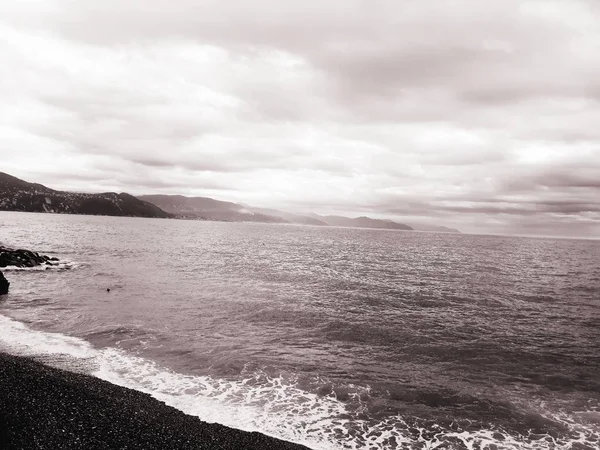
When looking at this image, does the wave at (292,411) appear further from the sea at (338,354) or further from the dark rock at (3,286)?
the dark rock at (3,286)

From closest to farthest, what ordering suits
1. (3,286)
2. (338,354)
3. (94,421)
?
(94,421), (338,354), (3,286)

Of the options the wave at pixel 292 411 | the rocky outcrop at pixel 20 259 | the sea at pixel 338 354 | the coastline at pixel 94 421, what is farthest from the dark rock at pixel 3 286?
the coastline at pixel 94 421

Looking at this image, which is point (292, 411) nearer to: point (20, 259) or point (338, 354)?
point (338, 354)

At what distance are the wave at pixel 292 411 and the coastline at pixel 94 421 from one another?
1.13 metres

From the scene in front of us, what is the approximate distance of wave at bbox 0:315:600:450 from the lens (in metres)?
15.2

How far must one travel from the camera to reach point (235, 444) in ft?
44.5

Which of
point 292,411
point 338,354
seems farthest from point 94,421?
point 338,354

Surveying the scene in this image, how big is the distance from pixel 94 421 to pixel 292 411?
8.42 m

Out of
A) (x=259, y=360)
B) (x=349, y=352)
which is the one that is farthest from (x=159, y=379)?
(x=349, y=352)

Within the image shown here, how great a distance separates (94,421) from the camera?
13578mm

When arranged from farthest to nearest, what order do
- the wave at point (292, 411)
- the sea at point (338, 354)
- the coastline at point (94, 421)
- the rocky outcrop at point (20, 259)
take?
the rocky outcrop at point (20, 259), the sea at point (338, 354), the wave at point (292, 411), the coastline at point (94, 421)

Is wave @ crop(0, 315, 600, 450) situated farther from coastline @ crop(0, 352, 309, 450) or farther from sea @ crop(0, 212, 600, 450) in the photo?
coastline @ crop(0, 352, 309, 450)

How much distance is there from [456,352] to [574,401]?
7.54 metres

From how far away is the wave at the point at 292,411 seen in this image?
15.2 meters
